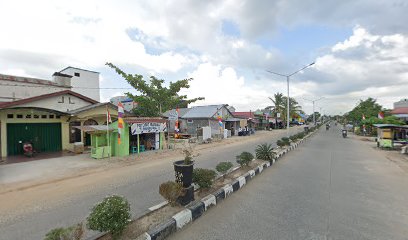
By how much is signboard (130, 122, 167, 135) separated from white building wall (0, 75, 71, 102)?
1216 cm

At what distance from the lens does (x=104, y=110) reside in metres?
17.0

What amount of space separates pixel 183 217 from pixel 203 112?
2609 centimetres

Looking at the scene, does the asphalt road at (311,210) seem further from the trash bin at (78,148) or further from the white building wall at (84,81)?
the white building wall at (84,81)

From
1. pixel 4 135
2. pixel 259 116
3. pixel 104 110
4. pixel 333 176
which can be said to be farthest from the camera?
pixel 259 116

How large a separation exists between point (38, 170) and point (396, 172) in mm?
16256

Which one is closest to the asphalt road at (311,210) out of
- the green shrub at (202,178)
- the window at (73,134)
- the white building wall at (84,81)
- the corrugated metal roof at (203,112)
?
the green shrub at (202,178)

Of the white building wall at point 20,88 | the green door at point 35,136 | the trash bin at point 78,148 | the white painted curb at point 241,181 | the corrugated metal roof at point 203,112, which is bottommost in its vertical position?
the white painted curb at point 241,181

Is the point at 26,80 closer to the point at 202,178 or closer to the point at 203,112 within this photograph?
the point at 203,112

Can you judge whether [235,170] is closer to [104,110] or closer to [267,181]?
[267,181]

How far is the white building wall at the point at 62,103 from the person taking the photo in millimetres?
15112

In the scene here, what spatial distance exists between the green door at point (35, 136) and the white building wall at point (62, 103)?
1456mm

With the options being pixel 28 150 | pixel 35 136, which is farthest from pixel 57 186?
pixel 35 136

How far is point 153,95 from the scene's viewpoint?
1791 centimetres

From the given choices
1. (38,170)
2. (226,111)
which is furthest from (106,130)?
(226,111)
